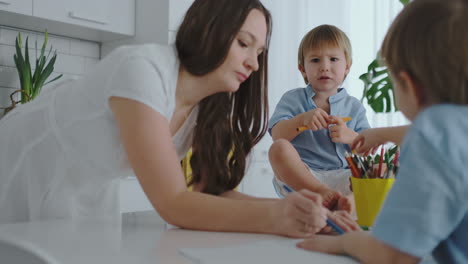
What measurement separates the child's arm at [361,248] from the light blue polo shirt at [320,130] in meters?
0.91

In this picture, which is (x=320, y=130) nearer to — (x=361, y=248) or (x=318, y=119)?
(x=318, y=119)

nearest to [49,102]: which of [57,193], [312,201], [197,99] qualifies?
[57,193]

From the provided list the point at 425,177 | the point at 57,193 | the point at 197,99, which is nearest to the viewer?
the point at 425,177

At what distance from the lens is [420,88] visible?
64 cm

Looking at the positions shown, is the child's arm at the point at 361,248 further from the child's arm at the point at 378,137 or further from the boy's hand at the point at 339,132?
the boy's hand at the point at 339,132

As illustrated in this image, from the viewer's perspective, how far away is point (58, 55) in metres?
3.20

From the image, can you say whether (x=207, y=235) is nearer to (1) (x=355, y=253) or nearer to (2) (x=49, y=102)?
(1) (x=355, y=253)

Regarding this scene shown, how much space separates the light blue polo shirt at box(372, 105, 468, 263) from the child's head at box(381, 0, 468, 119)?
0.04 meters

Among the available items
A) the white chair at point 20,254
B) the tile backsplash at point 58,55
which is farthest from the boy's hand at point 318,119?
the tile backsplash at point 58,55

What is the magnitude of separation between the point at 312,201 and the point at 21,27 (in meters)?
2.72

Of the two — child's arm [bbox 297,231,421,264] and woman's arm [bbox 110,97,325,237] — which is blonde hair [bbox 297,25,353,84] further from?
child's arm [bbox 297,231,421,264]

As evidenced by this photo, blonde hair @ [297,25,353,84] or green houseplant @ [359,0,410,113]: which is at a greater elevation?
blonde hair @ [297,25,353,84]

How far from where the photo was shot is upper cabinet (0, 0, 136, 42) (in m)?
2.79

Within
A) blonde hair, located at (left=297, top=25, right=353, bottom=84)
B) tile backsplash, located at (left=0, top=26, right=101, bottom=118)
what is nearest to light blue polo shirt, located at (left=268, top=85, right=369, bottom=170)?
blonde hair, located at (left=297, top=25, right=353, bottom=84)
